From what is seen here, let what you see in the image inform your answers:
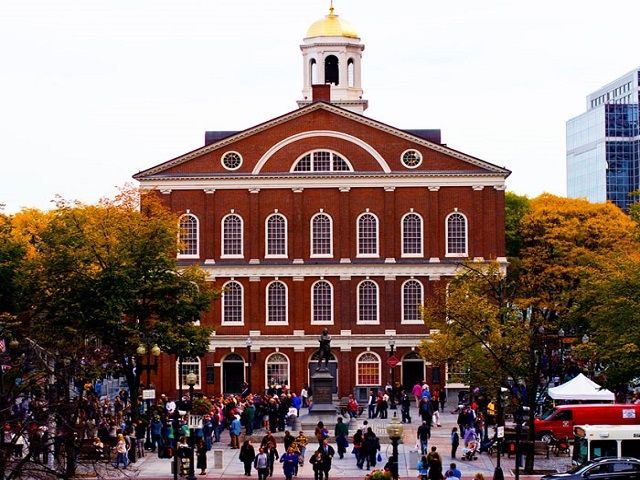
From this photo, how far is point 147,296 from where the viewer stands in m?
70.1

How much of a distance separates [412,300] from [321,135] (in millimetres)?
10855

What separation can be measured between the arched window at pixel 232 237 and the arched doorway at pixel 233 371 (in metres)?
5.92

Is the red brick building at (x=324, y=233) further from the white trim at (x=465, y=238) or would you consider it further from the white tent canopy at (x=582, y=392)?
the white tent canopy at (x=582, y=392)

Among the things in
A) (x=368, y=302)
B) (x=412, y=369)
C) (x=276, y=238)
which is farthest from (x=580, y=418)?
(x=276, y=238)

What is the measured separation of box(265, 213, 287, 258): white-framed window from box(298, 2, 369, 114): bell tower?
11824mm

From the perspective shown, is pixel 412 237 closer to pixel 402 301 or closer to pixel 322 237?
pixel 402 301

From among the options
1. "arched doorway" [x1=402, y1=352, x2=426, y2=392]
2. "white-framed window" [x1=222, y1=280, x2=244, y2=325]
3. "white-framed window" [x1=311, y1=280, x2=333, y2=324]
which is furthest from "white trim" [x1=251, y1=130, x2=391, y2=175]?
"arched doorway" [x1=402, y1=352, x2=426, y2=392]

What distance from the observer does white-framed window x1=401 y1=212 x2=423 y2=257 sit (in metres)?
91.9

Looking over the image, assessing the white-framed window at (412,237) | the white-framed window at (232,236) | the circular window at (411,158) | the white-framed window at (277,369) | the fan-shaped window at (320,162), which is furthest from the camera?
the fan-shaped window at (320,162)

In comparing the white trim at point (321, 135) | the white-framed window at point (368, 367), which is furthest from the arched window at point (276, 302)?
the white trim at point (321, 135)

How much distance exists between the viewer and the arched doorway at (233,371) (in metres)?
91.6

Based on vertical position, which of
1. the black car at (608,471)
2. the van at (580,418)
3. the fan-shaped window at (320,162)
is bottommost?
the black car at (608,471)

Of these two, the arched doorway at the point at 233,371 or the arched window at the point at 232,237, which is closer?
the arched doorway at the point at 233,371

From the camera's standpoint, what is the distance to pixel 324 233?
303 feet
